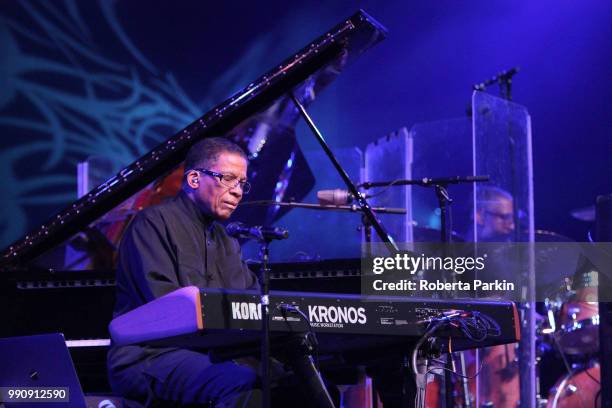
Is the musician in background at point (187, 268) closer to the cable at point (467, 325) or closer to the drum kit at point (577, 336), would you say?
the cable at point (467, 325)

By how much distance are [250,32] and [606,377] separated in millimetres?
4210

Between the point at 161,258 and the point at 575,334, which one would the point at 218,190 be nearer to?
the point at 161,258

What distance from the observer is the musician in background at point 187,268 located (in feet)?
8.14

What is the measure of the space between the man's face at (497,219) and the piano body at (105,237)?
117 cm

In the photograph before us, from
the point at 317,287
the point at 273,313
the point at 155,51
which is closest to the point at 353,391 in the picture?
the point at 317,287

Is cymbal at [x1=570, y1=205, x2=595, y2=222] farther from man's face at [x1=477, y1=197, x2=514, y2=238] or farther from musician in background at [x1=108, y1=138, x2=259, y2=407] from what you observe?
musician in background at [x1=108, y1=138, x2=259, y2=407]

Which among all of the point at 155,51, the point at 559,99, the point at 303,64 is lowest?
the point at 303,64

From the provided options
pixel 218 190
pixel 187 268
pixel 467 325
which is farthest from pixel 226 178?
pixel 467 325

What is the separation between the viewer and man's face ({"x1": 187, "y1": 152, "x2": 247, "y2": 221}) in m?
2.97

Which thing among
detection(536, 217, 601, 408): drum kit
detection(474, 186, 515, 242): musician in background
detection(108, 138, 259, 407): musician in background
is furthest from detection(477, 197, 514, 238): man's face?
detection(108, 138, 259, 407): musician in background

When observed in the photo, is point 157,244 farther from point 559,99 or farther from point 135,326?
point 559,99

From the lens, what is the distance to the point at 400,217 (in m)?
5.51

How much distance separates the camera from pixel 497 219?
4637 millimetres

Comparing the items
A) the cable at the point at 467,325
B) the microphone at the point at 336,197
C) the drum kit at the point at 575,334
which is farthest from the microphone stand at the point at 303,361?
the drum kit at the point at 575,334
